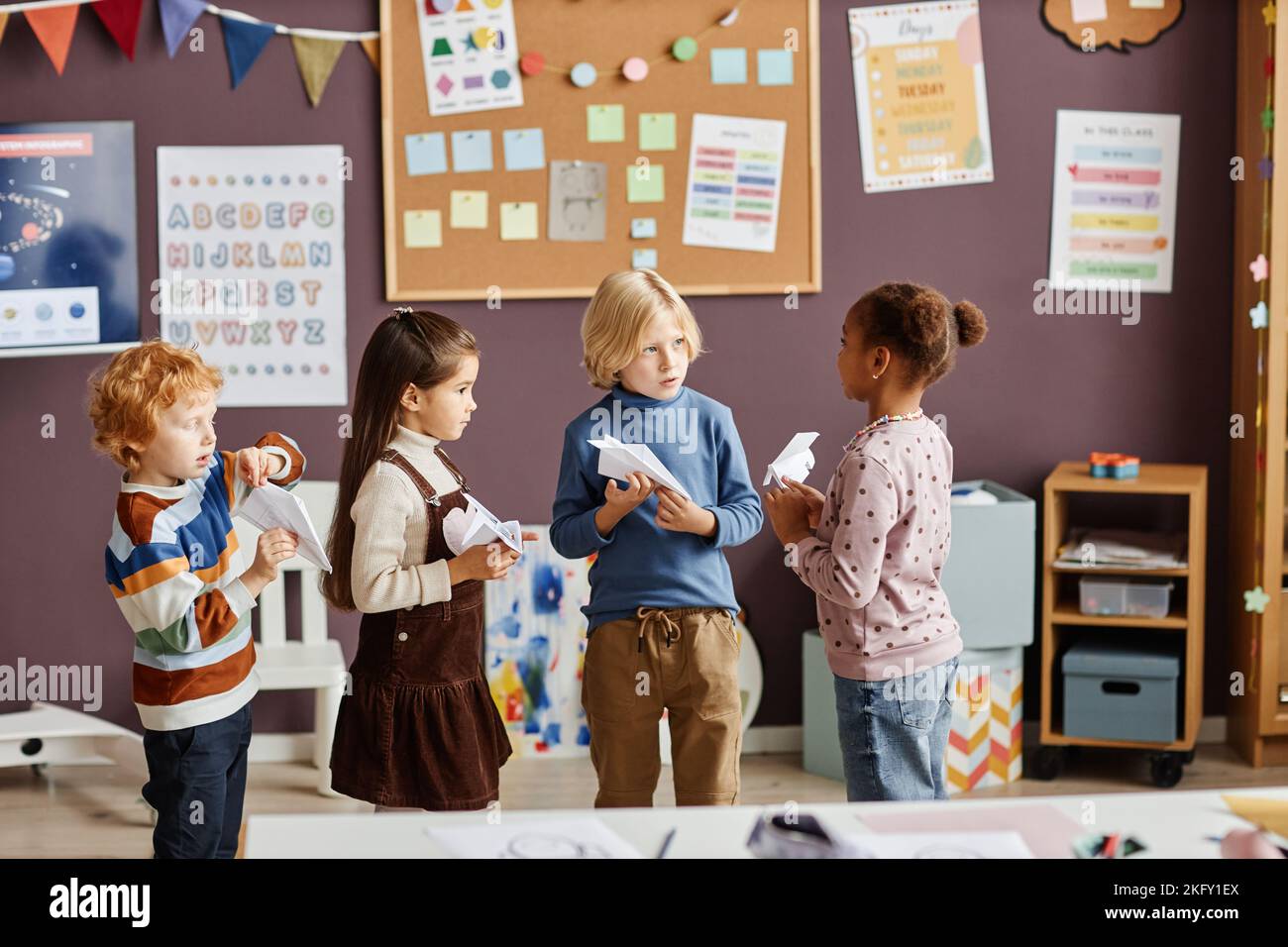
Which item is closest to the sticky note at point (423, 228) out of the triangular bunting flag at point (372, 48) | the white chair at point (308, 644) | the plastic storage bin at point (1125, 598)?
the triangular bunting flag at point (372, 48)

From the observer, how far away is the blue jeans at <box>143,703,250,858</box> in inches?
72.4

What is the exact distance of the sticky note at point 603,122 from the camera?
3.06 metres

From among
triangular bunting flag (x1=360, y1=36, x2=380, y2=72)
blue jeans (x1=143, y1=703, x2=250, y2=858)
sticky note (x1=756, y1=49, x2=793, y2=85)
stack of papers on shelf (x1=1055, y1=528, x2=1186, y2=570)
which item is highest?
triangular bunting flag (x1=360, y1=36, x2=380, y2=72)

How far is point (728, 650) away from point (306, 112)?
1.82 metres

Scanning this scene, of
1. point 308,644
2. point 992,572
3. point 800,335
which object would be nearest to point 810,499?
point 992,572

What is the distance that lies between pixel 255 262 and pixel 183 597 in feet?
4.92

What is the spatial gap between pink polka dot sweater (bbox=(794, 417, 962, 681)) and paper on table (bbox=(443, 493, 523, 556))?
0.40 meters

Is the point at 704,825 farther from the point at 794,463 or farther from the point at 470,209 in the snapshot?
the point at 470,209

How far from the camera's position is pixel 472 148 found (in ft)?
10.1

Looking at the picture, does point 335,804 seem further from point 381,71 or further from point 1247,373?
point 1247,373

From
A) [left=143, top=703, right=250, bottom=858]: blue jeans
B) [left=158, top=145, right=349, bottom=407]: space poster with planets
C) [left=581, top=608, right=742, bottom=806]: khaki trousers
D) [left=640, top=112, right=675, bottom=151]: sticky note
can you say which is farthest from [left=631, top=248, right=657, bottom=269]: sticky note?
[left=143, top=703, right=250, bottom=858]: blue jeans

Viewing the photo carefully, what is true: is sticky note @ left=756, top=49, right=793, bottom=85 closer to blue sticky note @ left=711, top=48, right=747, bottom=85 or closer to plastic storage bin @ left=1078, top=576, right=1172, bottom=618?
blue sticky note @ left=711, top=48, right=747, bottom=85

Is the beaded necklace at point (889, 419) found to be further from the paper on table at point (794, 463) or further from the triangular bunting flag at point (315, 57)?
the triangular bunting flag at point (315, 57)

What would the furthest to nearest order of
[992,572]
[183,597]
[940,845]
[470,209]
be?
[470,209] → [992,572] → [183,597] → [940,845]
